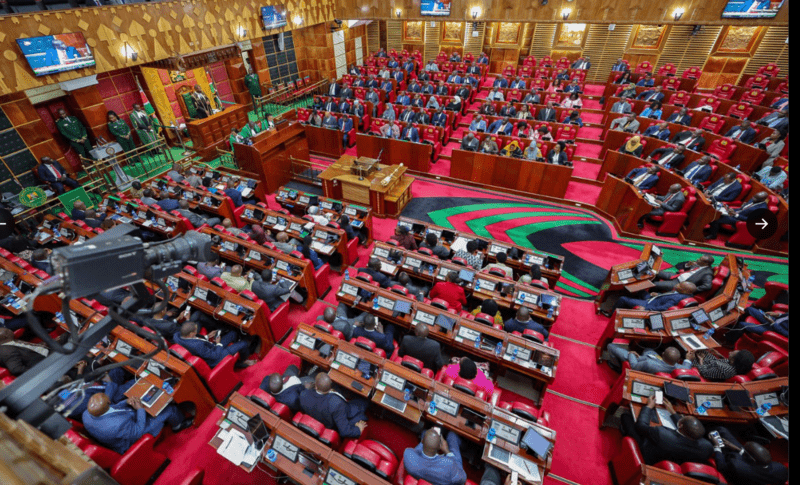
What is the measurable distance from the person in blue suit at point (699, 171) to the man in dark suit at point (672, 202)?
1158 millimetres

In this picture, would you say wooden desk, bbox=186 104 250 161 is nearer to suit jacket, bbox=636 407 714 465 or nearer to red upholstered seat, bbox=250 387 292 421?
red upholstered seat, bbox=250 387 292 421

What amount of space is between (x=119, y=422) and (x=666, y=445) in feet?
18.0

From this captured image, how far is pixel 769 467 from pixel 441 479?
2933mm

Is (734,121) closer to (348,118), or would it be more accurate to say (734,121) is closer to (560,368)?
(560,368)

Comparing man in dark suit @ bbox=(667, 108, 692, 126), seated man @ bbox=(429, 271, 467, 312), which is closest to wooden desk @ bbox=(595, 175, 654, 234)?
man in dark suit @ bbox=(667, 108, 692, 126)

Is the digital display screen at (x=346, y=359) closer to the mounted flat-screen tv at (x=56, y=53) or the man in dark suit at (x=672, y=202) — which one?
the man in dark suit at (x=672, y=202)

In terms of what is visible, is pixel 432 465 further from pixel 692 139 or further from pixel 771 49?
pixel 771 49

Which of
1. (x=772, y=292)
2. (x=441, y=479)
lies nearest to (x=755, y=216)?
(x=772, y=292)

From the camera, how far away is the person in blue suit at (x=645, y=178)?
26.4ft

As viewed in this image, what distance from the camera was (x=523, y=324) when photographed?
15.3 ft

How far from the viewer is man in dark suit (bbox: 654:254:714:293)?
5223mm

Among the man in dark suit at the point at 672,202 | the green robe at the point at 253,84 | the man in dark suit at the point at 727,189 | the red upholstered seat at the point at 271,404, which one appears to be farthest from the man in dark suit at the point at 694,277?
the green robe at the point at 253,84

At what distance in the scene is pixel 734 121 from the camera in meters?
9.80

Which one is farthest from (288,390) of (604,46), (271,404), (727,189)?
(604,46)
